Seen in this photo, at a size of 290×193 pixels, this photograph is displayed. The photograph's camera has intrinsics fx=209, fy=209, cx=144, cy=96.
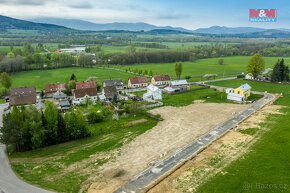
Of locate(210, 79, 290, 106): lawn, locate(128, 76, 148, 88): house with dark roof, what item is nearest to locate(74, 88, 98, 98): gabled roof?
locate(128, 76, 148, 88): house with dark roof

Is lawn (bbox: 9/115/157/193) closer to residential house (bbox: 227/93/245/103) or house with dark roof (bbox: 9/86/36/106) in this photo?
house with dark roof (bbox: 9/86/36/106)

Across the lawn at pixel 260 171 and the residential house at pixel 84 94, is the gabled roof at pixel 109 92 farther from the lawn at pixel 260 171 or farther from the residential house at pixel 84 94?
the lawn at pixel 260 171

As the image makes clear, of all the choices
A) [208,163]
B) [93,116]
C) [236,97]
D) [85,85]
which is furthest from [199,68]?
[208,163]

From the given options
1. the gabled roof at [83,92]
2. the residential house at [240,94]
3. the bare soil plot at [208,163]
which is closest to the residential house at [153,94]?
the gabled roof at [83,92]

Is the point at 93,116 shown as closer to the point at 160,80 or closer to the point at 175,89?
the point at 175,89

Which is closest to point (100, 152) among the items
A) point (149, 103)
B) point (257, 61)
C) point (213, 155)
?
point (213, 155)

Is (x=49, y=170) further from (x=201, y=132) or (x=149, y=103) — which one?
(x=149, y=103)
